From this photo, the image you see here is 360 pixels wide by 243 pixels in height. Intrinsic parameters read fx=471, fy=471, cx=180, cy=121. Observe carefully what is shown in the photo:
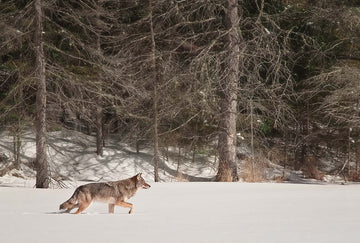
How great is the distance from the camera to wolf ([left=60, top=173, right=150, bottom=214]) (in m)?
8.15

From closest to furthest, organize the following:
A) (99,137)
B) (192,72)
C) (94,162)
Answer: (192,72), (99,137), (94,162)

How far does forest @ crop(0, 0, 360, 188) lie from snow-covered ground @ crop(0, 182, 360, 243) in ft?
18.5

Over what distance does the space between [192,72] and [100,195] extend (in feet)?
33.7

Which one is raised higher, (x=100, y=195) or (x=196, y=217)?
(x=100, y=195)

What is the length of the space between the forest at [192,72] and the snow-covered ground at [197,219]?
5.65 metres

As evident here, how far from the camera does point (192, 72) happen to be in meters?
17.9

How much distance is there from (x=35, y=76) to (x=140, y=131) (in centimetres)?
776

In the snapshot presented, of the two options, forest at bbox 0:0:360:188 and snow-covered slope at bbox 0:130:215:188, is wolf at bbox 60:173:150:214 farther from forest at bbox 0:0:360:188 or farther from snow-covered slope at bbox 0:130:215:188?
snow-covered slope at bbox 0:130:215:188

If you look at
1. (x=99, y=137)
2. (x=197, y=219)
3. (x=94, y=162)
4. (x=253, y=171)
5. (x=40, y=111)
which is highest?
(x=40, y=111)

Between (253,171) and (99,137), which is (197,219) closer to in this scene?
(253,171)

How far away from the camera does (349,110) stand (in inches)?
695

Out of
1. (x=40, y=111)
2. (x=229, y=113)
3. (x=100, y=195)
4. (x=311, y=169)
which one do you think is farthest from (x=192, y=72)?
(x=100, y=195)

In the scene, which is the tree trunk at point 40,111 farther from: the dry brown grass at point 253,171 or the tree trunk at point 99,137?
the dry brown grass at point 253,171

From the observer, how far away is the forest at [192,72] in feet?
50.9
